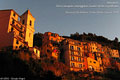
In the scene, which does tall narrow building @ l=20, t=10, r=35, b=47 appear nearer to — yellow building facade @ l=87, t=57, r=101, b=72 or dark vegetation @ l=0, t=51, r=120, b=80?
dark vegetation @ l=0, t=51, r=120, b=80

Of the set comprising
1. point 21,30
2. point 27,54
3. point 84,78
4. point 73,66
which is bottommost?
point 84,78

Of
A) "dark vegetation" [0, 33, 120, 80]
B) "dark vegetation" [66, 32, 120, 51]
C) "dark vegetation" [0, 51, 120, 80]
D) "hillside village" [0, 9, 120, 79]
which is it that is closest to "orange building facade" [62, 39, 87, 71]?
"hillside village" [0, 9, 120, 79]

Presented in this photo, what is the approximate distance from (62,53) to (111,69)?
26.4 m

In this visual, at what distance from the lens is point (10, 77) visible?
35.5 metres

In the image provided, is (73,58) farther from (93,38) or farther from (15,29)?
(93,38)

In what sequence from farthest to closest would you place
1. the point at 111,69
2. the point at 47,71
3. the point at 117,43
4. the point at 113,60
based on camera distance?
the point at 117,43
the point at 113,60
the point at 111,69
the point at 47,71

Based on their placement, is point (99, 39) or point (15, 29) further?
point (99, 39)

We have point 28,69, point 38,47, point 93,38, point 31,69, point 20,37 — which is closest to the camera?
point 28,69

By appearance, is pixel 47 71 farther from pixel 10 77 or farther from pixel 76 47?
pixel 76 47

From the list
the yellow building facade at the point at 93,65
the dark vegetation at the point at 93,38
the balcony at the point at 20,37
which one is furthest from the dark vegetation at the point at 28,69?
the dark vegetation at the point at 93,38

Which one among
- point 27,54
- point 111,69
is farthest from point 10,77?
point 111,69

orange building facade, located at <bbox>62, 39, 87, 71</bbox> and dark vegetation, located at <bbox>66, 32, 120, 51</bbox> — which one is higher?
dark vegetation, located at <bbox>66, 32, 120, 51</bbox>

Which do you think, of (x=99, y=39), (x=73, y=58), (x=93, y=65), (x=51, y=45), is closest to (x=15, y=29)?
(x=51, y=45)

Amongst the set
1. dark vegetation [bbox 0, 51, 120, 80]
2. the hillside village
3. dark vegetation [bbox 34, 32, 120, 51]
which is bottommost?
dark vegetation [bbox 0, 51, 120, 80]
